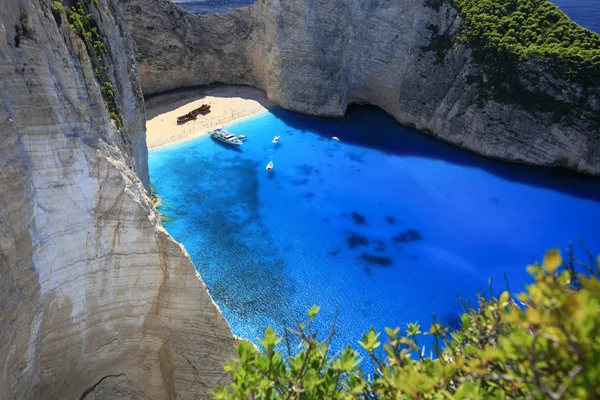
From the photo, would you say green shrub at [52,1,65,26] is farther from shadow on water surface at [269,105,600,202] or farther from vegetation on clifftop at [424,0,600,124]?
vegetation on clifftop at [424,0,600,124]

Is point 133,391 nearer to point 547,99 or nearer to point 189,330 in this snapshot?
point 189,330

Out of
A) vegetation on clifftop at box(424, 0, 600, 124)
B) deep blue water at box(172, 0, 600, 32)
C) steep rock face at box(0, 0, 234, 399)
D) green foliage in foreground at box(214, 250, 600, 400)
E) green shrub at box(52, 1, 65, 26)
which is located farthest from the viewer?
deep blue water at box(172, 0, 600, 32)

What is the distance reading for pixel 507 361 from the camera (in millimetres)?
5652

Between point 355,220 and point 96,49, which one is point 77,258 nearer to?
point 96,49

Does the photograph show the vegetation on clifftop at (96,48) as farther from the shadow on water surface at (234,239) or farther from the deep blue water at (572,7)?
the deep blue water at (572,7)

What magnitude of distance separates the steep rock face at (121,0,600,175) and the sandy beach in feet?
5.37

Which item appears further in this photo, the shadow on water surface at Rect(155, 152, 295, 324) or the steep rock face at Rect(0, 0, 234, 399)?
the shadow on water surface at Rect(155, 152, 295, 324)

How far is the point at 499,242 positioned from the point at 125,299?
22865mm

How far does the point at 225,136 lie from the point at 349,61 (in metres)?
14.5

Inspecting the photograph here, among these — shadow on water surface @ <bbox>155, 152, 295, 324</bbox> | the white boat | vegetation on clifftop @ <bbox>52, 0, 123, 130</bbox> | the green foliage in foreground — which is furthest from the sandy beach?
the green foliage in foreground

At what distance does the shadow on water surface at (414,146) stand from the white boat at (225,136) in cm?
608

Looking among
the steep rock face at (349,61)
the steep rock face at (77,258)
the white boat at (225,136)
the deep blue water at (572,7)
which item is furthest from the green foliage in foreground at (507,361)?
the deep blue water at (572,7)

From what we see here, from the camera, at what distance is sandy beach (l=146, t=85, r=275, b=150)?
37956 mm

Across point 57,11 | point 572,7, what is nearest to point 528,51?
point 57,11
